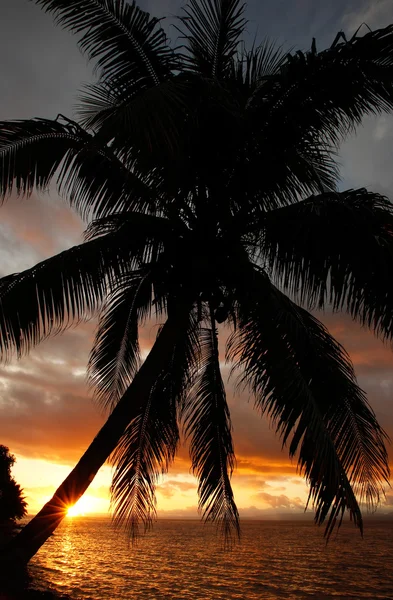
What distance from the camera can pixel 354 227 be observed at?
21.6 ft

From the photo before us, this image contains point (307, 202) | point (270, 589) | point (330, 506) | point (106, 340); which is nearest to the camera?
point (330, 506)

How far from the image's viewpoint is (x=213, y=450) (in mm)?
10281

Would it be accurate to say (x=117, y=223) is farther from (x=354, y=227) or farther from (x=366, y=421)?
(x=366, y=421)

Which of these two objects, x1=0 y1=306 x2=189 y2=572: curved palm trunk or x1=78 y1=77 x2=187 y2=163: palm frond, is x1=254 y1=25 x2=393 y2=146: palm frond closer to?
x1=78 y1=77 x2=187 y2=163: palm frond

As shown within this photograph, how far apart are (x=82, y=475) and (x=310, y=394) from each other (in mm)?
3077

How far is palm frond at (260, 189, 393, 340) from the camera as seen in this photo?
21.4 feet

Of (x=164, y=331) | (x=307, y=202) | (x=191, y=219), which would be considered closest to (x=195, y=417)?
(x=164, y=331)

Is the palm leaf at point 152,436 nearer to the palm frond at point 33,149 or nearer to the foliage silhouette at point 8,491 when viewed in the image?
the palm frond at point 33,149

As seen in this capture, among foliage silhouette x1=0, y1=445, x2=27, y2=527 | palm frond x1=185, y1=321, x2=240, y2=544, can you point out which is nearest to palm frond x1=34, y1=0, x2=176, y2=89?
palm frond x1=185, y1=321, x2=240, y2=544

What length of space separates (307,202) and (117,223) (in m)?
2.77

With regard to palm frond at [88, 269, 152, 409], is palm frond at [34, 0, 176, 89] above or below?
above

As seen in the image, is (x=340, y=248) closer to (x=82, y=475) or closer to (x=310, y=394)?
(x=310, y=394)

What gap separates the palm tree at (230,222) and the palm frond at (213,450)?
185 centimetres

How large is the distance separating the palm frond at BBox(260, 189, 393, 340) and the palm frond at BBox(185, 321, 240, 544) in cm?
341
